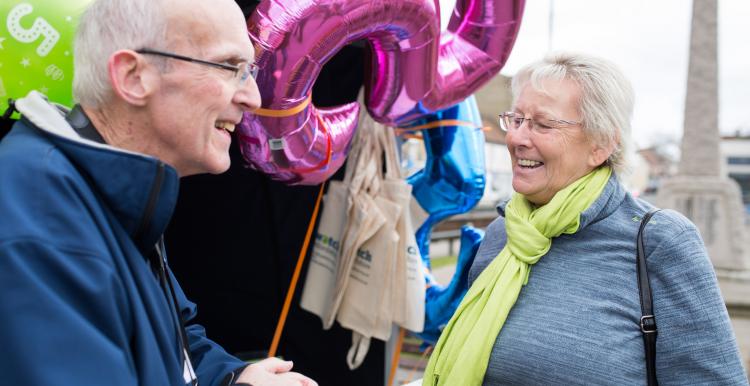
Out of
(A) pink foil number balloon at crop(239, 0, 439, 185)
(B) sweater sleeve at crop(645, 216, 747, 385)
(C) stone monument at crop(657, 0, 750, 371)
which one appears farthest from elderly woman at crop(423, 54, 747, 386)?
(C) stone monument at crop(657, 0, 750, 371)

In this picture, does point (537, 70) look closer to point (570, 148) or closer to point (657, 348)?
point (570, 148)

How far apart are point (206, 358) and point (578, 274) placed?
94cm

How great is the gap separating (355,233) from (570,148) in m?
1.15

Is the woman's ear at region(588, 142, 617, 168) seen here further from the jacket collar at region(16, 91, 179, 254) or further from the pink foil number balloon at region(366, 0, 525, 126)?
the jacket collar at region(16, 91, 179, 254)

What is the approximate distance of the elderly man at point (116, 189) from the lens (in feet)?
2.48

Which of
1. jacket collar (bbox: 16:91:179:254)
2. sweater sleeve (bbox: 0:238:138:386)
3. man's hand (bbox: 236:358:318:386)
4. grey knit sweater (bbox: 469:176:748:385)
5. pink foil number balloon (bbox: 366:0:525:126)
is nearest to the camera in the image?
sweater sleeve (bbox: 0:238:138:386)

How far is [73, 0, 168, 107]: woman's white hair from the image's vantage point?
982 millimetres

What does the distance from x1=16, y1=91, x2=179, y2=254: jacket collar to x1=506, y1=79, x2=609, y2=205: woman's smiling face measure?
3.30ft

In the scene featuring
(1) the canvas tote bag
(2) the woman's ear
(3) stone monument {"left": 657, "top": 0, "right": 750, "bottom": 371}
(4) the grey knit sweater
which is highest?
(2) the woman's ear

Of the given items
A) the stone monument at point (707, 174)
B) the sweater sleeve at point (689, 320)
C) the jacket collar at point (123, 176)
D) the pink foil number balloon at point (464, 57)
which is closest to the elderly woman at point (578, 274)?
the sweater sleeve at point (689, 320)

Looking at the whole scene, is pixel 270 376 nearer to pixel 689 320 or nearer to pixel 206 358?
pixel 206 358

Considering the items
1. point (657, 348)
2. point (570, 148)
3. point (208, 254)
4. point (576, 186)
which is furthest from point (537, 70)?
point (208, 254)

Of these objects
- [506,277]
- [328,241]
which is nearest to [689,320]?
[506,277]

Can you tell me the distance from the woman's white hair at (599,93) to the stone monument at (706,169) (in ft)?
31.3
